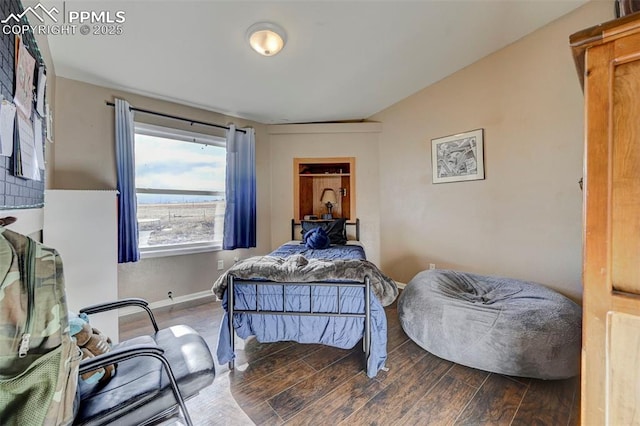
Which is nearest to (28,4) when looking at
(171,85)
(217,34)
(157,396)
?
(217,34)

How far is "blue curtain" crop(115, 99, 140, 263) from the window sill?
0.53 ft

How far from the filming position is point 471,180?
2.66 m

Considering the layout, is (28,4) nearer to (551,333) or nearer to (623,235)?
(623,235)

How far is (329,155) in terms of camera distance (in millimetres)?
3785

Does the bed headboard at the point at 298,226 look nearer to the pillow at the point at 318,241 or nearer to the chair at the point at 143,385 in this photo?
the pillow at the point at 318,241

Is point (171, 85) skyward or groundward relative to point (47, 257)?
skyward

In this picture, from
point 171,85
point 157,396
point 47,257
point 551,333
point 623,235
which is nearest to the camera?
point 623,235

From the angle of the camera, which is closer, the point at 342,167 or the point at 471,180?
the point at 471,180

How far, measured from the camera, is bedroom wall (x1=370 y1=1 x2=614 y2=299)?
2006 mm

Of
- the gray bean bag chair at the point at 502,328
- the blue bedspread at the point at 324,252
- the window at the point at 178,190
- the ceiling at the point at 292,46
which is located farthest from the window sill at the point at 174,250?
the gray bean bag chair at the point at 502,328

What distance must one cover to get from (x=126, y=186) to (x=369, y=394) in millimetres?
2907

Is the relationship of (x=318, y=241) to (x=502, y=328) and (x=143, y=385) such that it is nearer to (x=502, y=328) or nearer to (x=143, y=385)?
(x=502, y=328)

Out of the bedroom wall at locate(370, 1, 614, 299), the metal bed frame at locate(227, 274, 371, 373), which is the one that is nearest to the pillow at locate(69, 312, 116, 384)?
the metal bed frame at locate(227, 274, 371, 373)

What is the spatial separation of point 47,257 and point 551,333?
2456 millimetres
